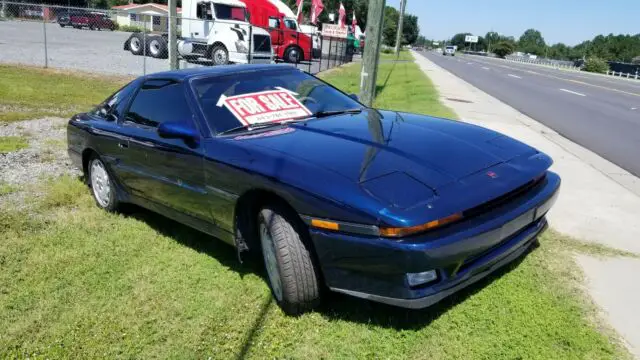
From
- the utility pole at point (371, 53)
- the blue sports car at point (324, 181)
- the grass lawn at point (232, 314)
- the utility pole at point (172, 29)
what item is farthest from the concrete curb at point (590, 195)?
the utility pole at point (172, 29)

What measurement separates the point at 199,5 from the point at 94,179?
59.6 feet

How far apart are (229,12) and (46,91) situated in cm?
1109

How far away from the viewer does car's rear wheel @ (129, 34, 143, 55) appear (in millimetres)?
23297

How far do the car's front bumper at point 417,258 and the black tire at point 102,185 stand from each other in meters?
2.73

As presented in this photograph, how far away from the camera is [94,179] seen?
508 cm

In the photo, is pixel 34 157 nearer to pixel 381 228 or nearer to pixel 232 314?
pixel 232 314

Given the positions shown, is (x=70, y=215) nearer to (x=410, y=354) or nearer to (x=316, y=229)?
(x=316, y=229)

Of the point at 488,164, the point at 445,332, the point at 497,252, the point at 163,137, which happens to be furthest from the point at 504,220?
the point at 163,137

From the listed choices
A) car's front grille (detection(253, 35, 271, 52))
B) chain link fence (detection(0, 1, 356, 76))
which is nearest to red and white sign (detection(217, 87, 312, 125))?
chain link fence (detection(0, 1, 356, 76))

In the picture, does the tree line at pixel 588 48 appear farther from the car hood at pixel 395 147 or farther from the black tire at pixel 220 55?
the car hood at pixel 395 147

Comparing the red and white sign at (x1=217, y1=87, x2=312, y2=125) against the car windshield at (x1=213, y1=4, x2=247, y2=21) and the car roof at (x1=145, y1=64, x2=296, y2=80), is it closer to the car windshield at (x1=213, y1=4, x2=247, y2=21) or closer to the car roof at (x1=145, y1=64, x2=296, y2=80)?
the car roof at (x1=145, y1=64, x2=296, y2=80)

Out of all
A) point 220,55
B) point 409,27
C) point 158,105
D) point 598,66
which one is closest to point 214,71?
point 158,105

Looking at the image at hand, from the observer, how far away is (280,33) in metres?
25.7

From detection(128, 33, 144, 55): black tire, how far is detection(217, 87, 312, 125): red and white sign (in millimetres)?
21319
